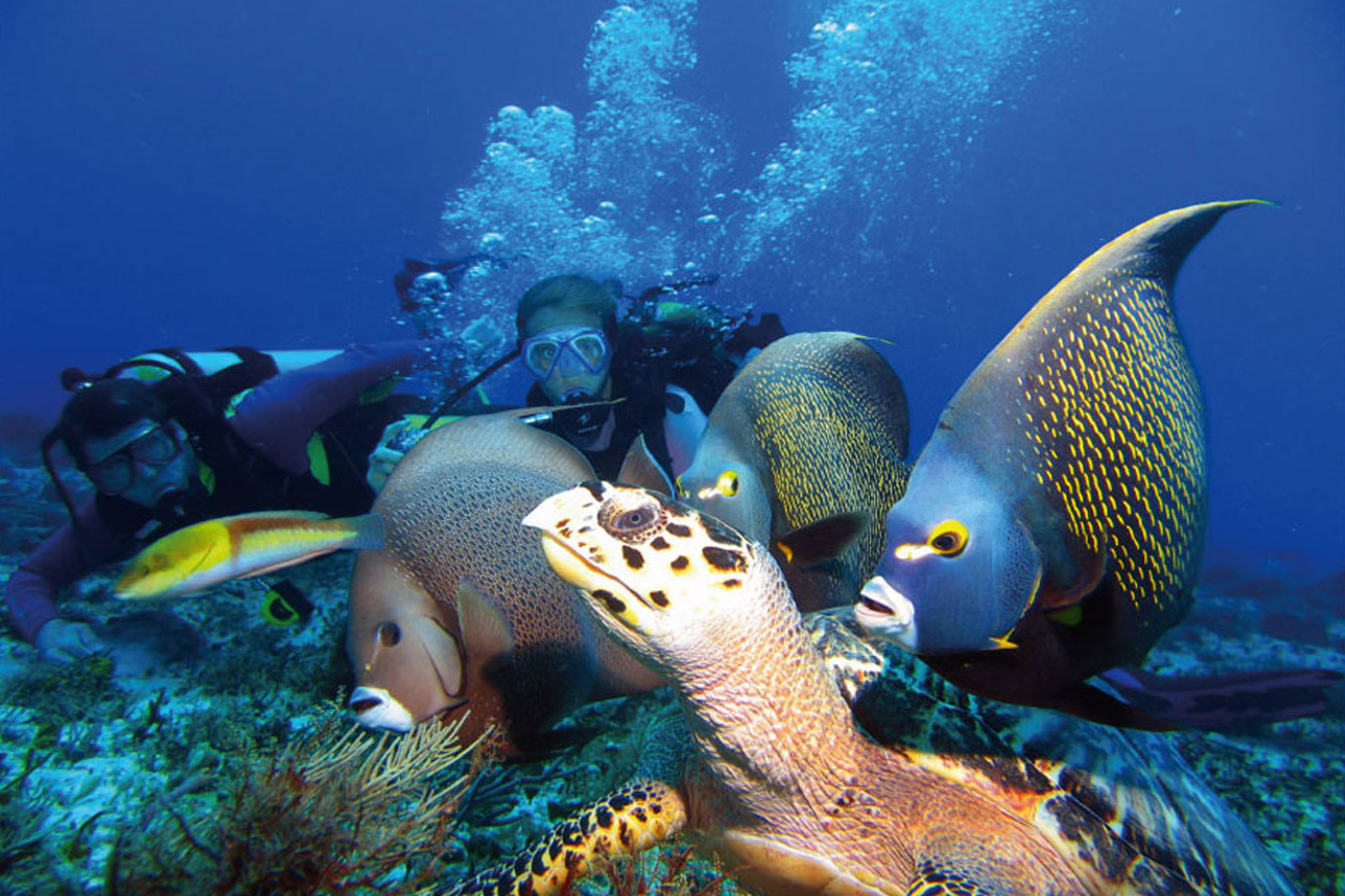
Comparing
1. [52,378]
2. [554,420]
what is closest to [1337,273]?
[554,420]

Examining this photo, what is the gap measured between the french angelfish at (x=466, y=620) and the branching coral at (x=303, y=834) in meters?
0.20

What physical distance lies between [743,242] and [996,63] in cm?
1935

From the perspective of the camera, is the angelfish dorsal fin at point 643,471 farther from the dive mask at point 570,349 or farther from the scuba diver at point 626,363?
the dive mask at point 570,349

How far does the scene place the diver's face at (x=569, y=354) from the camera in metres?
4.05

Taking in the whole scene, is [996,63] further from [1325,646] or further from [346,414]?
[346,414]

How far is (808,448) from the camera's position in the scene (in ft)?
7.09

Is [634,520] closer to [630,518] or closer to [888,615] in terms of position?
[630,518]

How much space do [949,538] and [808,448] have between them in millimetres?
1145

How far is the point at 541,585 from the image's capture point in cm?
189

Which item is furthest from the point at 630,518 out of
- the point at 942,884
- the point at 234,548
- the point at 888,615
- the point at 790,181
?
the point at 790,181

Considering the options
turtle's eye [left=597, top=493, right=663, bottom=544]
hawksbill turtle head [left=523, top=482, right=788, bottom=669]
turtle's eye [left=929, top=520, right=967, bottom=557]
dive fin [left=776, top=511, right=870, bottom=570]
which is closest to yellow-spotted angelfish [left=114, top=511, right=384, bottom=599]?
hawksbill turtle head [left=523, top=482, right=788, bottom=669]

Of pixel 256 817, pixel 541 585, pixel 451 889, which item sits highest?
pixel 541 585

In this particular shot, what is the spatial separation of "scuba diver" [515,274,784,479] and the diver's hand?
276cm

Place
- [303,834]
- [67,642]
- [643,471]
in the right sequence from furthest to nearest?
1. [67,642]
2. [643,471]
3. [303,834]
